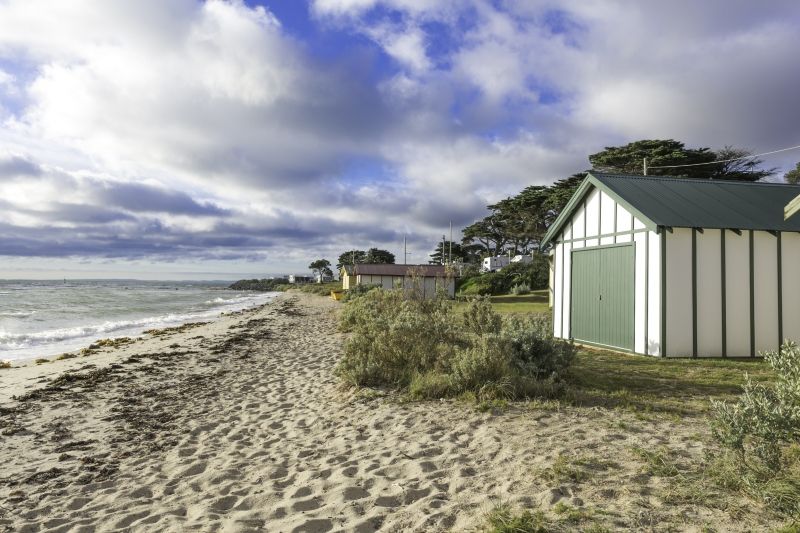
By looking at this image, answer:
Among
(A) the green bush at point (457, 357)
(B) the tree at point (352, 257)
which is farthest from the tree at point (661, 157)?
(B) the tree at point (352, 257)

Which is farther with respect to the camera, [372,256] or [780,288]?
[372,256]

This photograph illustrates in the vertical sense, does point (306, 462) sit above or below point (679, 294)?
below

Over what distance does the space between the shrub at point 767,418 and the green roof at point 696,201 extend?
6.22 m

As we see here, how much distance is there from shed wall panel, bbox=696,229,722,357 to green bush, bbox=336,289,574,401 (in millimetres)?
4007

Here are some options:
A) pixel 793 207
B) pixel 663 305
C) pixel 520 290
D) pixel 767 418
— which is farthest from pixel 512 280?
pixel 767 418

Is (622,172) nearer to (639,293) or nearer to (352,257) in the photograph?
(639,293)

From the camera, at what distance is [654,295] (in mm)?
9844

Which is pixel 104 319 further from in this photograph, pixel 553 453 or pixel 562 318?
pixel 553 453

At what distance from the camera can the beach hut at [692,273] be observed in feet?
32.1

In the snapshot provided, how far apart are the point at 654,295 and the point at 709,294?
1146mm

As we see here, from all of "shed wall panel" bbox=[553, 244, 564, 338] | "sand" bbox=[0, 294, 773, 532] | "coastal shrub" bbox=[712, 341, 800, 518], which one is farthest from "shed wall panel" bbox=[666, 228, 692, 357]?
"coastal shrub" bbox=[712, 341, 800, 518]

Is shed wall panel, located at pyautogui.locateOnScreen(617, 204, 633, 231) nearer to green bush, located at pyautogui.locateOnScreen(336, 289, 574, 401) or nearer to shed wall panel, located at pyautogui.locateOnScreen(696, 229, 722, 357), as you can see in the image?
shed wall panel, located at pyautogui.locateOnScreen(696, 229, 722, 357)

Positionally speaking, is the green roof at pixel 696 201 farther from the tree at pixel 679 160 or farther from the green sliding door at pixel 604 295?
the tree at pixel 679 160

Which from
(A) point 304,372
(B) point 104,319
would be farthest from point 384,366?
(B) point 104,319
